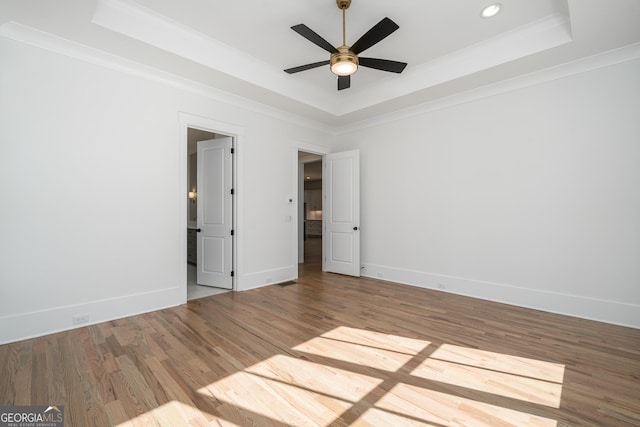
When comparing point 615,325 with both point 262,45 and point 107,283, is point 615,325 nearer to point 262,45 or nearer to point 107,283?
point 262,45

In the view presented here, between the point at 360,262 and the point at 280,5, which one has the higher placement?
the point at 280,5

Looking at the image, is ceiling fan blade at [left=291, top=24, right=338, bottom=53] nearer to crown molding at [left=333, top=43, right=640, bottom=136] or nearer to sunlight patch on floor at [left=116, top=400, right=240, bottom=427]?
crown molding at [left=333, top=43, right=640, bottom=136]

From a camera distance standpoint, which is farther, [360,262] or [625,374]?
[360,262]

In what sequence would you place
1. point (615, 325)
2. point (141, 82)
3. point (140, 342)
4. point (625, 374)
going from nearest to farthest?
point (625, 374)
point (140, 342)
point (615, 325)
point (141, 82)

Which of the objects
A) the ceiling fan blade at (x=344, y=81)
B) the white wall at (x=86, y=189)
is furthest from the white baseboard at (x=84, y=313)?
the ceiling fan blade at (x=344, y=81)

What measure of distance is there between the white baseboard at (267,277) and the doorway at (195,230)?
0.34 m

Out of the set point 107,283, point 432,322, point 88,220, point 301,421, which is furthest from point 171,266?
point 432,322

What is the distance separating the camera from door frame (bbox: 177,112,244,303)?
4.02 meters

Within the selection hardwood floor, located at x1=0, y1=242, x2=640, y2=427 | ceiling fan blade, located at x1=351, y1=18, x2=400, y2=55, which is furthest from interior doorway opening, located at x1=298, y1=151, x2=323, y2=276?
ceiling fan blade, located at x1=351, y1=18, x2=400, y2=55

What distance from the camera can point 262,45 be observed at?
3.75 m

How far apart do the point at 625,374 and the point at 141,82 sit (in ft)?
18.7

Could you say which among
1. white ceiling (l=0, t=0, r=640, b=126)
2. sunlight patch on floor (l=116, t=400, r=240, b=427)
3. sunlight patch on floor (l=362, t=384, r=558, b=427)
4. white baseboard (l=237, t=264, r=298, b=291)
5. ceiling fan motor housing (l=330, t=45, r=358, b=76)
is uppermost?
white ceiling (l=0, t=0, r=640, b=126)

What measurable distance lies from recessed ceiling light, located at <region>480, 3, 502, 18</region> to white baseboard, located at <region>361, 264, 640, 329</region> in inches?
134

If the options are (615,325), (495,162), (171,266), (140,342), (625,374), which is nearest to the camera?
(625,374)
